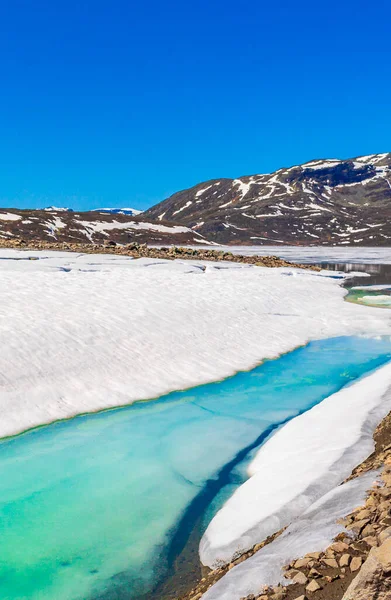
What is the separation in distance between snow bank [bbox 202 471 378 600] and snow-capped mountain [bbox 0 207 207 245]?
285ft

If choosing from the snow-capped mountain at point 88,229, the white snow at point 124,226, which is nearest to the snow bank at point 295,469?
the snow-capped mountain at point 88,229

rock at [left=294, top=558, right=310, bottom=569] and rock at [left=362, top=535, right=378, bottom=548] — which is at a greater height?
rock at [left=362, top=535, right=378, bottom=548]

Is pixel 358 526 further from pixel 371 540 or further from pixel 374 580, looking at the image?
pixel 374 580

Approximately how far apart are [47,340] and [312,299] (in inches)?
645

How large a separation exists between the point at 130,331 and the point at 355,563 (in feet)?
37.1

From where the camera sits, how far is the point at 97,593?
4988 mm

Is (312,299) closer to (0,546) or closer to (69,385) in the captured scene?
(69,385)

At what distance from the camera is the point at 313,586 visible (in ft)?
11.9

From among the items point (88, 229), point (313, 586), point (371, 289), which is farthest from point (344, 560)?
point (88, 229)

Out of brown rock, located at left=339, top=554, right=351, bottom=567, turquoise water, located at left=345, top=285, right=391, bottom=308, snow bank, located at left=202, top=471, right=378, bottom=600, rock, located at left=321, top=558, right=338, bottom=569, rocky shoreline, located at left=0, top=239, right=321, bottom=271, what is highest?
rocky shoreline, located at left=0, top=239, right=321, bottom=271

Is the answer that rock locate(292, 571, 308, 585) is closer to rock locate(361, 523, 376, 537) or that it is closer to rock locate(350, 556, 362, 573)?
rock locate(350, 556, 362, 573)

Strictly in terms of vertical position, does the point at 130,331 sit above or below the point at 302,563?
above

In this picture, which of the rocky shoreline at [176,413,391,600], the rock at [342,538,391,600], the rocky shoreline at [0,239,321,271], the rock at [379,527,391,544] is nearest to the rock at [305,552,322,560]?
A: the rocky shoreline at [176,413,391,600]

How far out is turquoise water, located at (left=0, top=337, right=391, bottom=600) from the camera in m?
5.34
